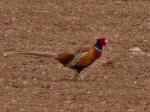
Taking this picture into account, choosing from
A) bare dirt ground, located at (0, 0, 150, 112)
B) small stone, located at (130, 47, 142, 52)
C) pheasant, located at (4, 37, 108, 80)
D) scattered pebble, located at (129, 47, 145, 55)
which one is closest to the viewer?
bare dirt ground, located at (0, 0, 150, 112)

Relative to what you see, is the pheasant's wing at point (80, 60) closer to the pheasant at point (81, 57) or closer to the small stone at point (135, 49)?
the pheasant at point (81, 57)

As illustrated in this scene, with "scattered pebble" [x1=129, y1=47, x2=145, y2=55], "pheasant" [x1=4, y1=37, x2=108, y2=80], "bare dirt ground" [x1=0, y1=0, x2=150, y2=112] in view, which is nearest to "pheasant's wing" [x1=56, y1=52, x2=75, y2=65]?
"pheasant" [x1=4, y1=37, x2=108, y2=80]

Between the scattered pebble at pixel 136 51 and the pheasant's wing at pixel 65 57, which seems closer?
the pheasant's wing at pixel 65 57

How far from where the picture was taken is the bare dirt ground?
961 centimetres

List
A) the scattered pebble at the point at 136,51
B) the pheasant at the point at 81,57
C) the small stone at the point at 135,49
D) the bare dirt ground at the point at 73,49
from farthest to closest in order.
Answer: the small stone at the point at 135,49 → the scattered pebble at the point at 136,51 → the pheasant at the point at 81,57 → the bare dirt ground at the point at 73,49

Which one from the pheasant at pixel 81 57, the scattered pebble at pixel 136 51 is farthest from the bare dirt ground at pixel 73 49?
the pheasant at pixel 81 57

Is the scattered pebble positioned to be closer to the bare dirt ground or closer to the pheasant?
the bare dirt ground

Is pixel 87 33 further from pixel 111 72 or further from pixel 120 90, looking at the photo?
pixel 120 90

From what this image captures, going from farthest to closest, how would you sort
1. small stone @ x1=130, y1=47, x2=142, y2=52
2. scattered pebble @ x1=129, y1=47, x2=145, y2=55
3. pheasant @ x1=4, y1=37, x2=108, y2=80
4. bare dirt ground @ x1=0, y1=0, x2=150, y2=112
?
1. small stone @ x1=130, y1=47, x2=142, y2=52
2. scattered pebble @ x1=129, y1=47, x2=145, y2=55
3. pheasant @ x1=4, y1=37, x2=108, y2=80
4. bare dirt ground @ x1=0, y1=0, x2=150, y2=112

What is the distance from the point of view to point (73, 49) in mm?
11766

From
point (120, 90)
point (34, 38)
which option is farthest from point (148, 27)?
point (120, 90)

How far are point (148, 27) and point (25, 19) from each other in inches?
83.2

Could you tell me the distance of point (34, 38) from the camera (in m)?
12.8

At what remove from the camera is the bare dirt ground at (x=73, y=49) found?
31.5ft
